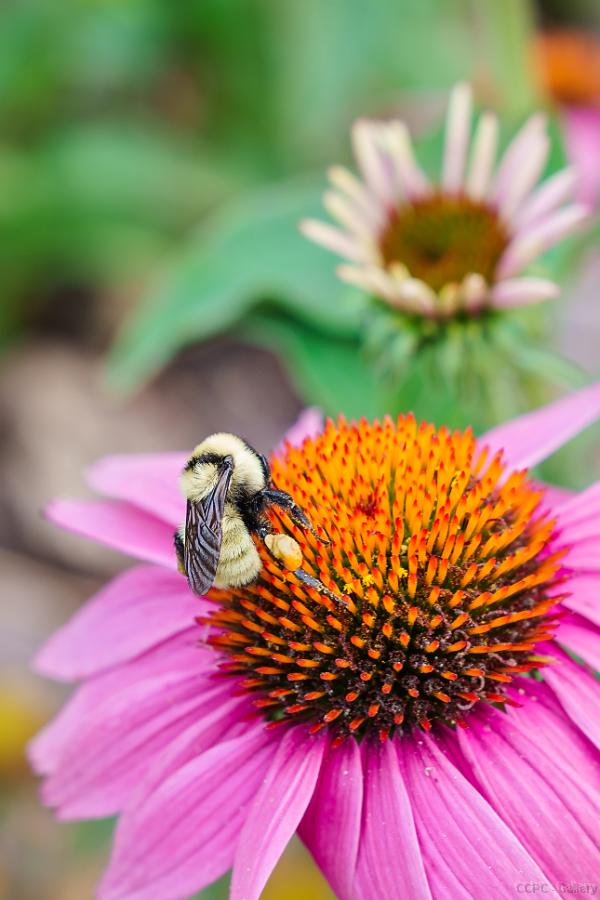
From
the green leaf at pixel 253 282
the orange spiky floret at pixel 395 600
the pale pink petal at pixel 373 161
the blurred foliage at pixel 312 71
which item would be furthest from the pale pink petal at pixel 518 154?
the blurred foliage at pixel 312 71

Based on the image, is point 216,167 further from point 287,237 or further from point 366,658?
point 366,658

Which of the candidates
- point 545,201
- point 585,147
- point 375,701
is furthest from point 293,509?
point 585,147

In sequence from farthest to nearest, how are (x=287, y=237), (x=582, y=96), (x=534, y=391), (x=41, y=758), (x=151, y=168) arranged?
(x=151, y=168) < (x=582, y=96) < (x=287, y=237) < (x=534, y=391) < (x=41, y=758)

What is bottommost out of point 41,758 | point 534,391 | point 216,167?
point 41,758

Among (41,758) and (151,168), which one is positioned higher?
(151,168)

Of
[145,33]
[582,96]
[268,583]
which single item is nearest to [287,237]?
[268,583]

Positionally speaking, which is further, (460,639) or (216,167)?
(216,167)

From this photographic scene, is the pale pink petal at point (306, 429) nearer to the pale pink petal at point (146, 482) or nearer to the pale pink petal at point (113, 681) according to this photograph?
the pale pink petal at point (146, 482)

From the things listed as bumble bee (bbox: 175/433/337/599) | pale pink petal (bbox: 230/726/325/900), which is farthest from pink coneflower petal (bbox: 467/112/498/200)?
pale pink petal (bbox: 230/726/325/900)
